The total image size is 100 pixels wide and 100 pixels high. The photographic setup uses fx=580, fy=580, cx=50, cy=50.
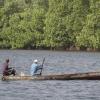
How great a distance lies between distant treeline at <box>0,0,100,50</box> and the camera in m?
136

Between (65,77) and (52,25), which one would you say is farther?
(52,25)

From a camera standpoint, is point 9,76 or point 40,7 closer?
point 9,76

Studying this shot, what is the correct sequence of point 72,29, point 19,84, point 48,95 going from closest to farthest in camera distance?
point 48,95 < point 19,84 < point 72,29

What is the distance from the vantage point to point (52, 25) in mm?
139250

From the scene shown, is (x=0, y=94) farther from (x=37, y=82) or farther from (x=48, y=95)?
(x=37, y=82)

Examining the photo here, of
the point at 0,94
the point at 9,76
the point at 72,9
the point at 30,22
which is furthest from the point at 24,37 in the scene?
the point at 0,94

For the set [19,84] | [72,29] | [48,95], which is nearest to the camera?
[48,95]

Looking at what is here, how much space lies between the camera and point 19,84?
4609 centimetres

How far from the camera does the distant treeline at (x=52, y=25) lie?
135750 mm

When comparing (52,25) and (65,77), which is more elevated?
(65,77)

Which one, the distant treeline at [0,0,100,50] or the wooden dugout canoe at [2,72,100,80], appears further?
the distant treeline at [0,0,100,50]

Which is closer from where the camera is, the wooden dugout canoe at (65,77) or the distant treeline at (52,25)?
the wooden dugout canoe at (65,77)

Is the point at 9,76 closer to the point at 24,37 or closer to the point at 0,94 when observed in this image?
the point at 0,94

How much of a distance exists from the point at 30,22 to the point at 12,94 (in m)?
103
